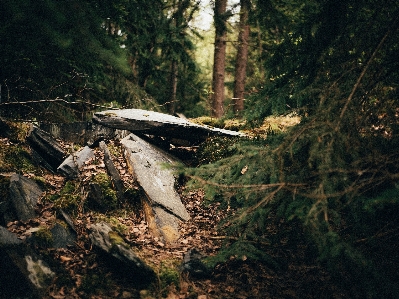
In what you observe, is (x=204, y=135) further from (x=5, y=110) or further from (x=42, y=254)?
(x=5, y=110)

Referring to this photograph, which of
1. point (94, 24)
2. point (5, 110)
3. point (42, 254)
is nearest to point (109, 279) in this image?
point (42, 254)

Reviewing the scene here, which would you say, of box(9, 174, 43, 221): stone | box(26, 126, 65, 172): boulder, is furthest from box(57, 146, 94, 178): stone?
box(9, 174, 43, 221): stone

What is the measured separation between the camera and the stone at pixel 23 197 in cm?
430

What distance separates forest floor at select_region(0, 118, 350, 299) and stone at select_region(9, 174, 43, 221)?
12 cm

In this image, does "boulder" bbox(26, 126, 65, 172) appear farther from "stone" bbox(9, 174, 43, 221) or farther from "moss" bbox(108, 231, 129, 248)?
"moss" bbox(108, 231, 129, 248)

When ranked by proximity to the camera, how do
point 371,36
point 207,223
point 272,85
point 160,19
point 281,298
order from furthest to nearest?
point 160,19 → point 207,223 → point 272,85 → point 281,298 → point 371,36

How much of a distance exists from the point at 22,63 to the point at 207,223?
606 centimetres

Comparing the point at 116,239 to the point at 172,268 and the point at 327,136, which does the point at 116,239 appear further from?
the point at 327,136

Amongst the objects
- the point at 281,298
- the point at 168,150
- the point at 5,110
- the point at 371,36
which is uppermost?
the point at 371,36

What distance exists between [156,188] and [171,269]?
1.90m

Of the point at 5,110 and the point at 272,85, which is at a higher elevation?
the point at 272,85

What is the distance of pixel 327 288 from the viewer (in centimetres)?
391

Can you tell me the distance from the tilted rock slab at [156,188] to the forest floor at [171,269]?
0.66 feet

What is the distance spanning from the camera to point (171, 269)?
4.11 meters
